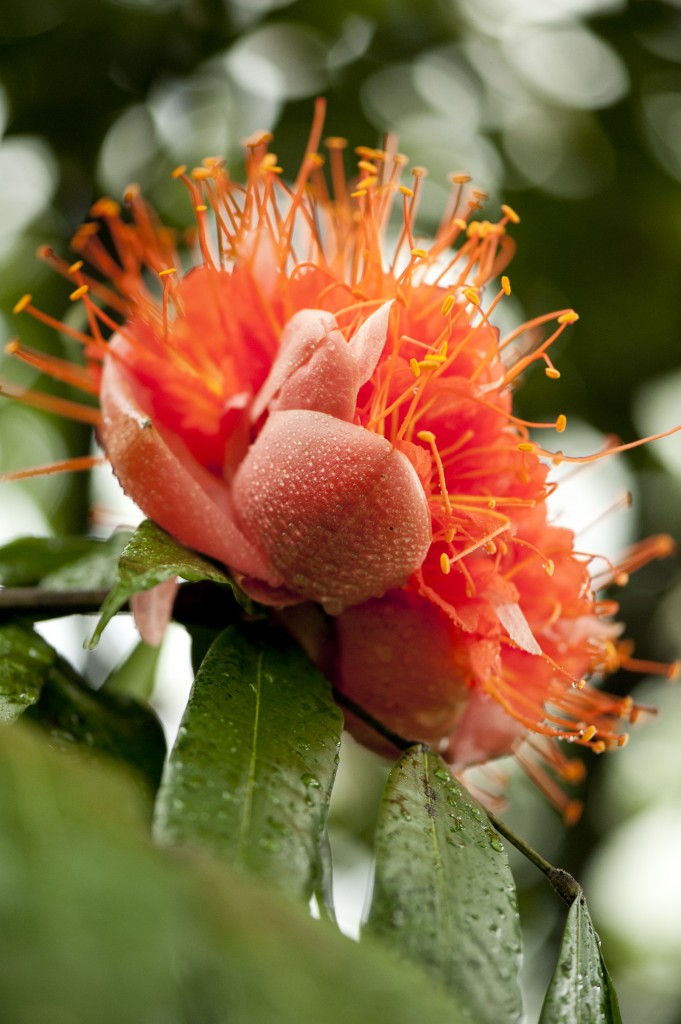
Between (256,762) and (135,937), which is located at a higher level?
(135,937)

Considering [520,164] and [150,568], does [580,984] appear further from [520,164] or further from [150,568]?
[520,164]

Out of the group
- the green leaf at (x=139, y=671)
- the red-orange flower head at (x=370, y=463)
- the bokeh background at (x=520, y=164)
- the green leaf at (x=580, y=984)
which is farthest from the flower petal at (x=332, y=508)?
the bokeh background at (x=520, y=164)

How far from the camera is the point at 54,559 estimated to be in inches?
37.5

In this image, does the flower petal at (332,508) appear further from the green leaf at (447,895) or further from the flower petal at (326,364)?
the green leaf at (447,895)

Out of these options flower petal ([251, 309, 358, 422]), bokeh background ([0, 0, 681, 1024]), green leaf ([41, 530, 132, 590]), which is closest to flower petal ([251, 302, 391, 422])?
flower petal ([251, 309, 358, 422])

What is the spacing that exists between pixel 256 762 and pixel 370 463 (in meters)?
0.19

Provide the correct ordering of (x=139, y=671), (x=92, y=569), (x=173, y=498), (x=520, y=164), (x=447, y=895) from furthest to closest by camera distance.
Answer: (x=520, y=164) → (x=139, y=671) → (x=92, y=569) → (x=173, y=498) → (x=447, y=895)

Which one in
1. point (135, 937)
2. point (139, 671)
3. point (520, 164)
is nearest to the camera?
point (135, 937)

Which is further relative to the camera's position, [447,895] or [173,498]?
[173,498]

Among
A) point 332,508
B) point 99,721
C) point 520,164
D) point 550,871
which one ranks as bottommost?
point 520,164

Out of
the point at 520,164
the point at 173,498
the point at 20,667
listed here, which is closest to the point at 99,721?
the point at 20,667

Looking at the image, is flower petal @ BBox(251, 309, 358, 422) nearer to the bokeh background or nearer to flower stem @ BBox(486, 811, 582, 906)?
flower stem @ BBox(486, 811, 582, 906)

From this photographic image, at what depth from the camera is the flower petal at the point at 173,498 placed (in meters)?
0.71

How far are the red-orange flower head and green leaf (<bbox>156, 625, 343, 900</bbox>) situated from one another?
6 cm
